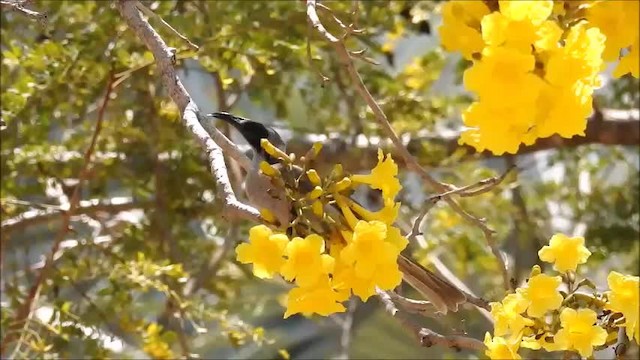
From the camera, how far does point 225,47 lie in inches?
33.1

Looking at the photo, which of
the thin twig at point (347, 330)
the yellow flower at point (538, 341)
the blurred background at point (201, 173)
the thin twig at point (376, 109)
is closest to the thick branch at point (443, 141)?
the blurred background at point (201, 173)

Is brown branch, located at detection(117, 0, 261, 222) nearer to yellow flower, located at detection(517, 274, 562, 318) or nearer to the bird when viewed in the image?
the bird

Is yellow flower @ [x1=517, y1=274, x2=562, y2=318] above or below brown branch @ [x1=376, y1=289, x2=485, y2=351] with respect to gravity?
above

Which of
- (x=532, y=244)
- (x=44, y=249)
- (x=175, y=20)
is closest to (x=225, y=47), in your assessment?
(x=175, y=20)

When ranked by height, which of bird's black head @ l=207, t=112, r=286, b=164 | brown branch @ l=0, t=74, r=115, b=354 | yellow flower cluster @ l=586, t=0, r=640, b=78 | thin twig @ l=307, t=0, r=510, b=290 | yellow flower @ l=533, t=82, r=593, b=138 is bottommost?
brown branch @ l=0, t=74, r=115, b=354

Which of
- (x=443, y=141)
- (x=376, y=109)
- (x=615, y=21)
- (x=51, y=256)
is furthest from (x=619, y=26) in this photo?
(x=443, y=141)

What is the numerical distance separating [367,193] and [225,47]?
43 centimetres

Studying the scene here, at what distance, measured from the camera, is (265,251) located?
396 mm

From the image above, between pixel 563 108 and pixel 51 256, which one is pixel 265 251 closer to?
pixel 563 108

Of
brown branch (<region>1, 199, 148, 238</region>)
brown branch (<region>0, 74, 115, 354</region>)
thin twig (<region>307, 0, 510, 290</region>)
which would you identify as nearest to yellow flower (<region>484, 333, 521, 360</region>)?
thin twig (<region>307, 0, 510, 290</region>)

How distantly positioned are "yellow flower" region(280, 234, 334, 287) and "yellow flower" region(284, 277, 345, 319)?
10 mm

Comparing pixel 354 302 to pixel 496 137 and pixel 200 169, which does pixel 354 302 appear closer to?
pixel 200 169

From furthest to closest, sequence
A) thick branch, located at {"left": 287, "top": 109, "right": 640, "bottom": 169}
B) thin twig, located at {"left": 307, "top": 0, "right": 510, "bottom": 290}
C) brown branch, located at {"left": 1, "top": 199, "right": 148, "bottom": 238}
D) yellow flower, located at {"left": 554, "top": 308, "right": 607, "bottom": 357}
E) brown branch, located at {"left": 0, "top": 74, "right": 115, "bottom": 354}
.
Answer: thick branch, located at {"left": 287, "top": 109, "right": 640, "bottom": 169} → brown branch, located at {"left": 1, "top": 199, "right": 148, "bottom": 238} → brown branch, located at {"left": 0, "top": 74, "right": 115, "bottom": 354} → thin twig, located at {"left": 307, "top": 0, "right": 510, "bottom": 290} → yellow flower, located at {"left": 554, "top": 308, "right": 607, "bottom": 357}

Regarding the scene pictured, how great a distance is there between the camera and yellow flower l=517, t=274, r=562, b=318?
433mm
